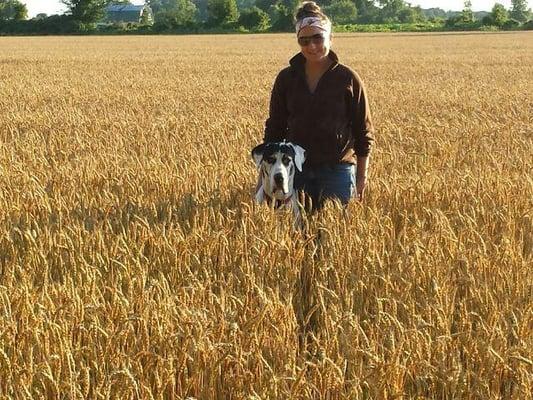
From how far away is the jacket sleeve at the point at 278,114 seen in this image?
16.8 feet

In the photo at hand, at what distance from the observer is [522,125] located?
9312mm

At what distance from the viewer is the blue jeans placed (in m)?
5.08

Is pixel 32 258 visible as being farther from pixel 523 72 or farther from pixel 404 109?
pixel 523 72

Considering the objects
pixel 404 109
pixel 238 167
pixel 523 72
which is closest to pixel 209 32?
pixel 523 72

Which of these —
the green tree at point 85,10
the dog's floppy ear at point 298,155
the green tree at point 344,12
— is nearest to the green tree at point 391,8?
the green tree at point 344,12

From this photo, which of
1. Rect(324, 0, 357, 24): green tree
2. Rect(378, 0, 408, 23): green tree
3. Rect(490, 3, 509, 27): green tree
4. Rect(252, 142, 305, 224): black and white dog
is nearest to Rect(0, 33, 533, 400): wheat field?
Rect(252, 142, 305, 224): black and white dog

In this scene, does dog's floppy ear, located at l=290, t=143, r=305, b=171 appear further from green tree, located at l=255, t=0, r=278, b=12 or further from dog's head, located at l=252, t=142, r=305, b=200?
green tree, located at l=255, t=0, r=278, b=12

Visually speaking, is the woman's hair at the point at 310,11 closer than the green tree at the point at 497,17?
Yes

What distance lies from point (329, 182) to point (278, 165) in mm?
673

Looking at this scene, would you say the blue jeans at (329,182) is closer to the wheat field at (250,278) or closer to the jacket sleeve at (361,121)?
the jacket sleeve at (361,121)

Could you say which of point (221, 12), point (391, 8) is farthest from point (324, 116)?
point (391, 8)

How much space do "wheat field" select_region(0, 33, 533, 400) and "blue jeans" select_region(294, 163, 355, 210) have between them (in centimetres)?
32

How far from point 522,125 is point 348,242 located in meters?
6.34

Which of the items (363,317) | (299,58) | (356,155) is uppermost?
(299,58)
